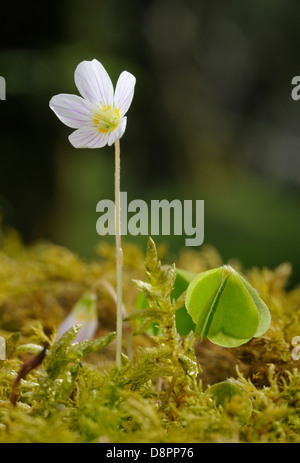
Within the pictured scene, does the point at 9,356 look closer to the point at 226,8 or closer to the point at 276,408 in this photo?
the point at 276,408

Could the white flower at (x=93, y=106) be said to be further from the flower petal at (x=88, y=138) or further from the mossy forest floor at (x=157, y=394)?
the mossy forest floor at (x=157, y=394)

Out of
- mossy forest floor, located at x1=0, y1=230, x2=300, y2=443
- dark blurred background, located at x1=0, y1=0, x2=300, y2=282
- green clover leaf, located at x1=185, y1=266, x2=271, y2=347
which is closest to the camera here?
mossy forest floor, located at x1=0, y1=230, x2=300, y2=443

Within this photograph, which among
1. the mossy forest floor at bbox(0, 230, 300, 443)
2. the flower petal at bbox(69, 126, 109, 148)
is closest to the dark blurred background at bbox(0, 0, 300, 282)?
the mossy forest floor at bbox(0, 230, 300, 443)

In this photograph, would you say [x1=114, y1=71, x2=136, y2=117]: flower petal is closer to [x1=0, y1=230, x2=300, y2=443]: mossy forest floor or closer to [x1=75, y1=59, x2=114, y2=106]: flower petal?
[x1=75, y1=59, x2=114, y2=106]: flower petal

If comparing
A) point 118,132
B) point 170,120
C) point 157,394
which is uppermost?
point 170,120

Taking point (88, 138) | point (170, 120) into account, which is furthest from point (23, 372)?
point (170, 120)

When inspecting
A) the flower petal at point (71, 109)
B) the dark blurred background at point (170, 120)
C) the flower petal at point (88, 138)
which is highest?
the dark blurred background at point (170, 120)

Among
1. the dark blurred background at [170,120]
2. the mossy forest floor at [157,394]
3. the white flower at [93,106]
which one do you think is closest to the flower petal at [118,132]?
the white flower at [93,106]

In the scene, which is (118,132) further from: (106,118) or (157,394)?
(157,394)
